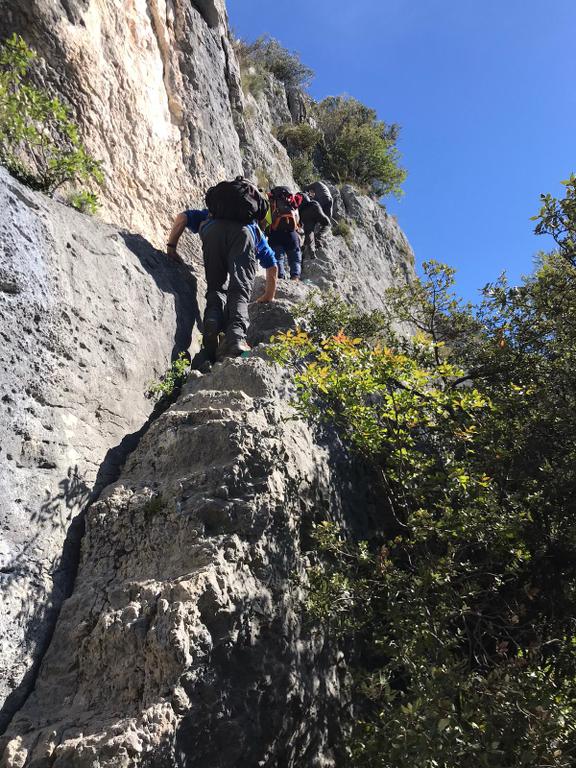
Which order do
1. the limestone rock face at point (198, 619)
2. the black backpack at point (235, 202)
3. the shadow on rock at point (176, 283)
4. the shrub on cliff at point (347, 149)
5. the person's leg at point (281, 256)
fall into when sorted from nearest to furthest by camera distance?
the limestone rock face at point (198, 619) < the shadow on rock at point (176, 283) < the black backpack at point (235, 202) < the person's leg at point (281, 256) < the shrub on cliff at point (347, 149)

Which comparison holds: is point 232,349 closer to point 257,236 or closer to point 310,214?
point 257,236

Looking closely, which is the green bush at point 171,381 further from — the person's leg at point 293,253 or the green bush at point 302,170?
the green bush at point 302,170

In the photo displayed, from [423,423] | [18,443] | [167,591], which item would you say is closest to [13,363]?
[18,443]

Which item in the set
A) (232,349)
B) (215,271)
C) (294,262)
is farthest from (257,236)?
(294,262)

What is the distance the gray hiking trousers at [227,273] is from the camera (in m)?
6.25

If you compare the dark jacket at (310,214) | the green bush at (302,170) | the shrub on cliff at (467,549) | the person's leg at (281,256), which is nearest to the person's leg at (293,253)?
the person's leg at (281,256)

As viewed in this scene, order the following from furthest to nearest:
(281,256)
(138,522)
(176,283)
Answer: (281,256) < (176,283) < (138,522)

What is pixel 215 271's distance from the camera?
676 cm

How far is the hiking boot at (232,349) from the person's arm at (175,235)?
186cm

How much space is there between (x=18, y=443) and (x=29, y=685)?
1469 millimetres

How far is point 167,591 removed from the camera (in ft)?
10.5

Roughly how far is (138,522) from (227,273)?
387cm

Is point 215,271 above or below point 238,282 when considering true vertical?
above

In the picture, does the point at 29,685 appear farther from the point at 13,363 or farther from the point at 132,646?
the point at 13,363
